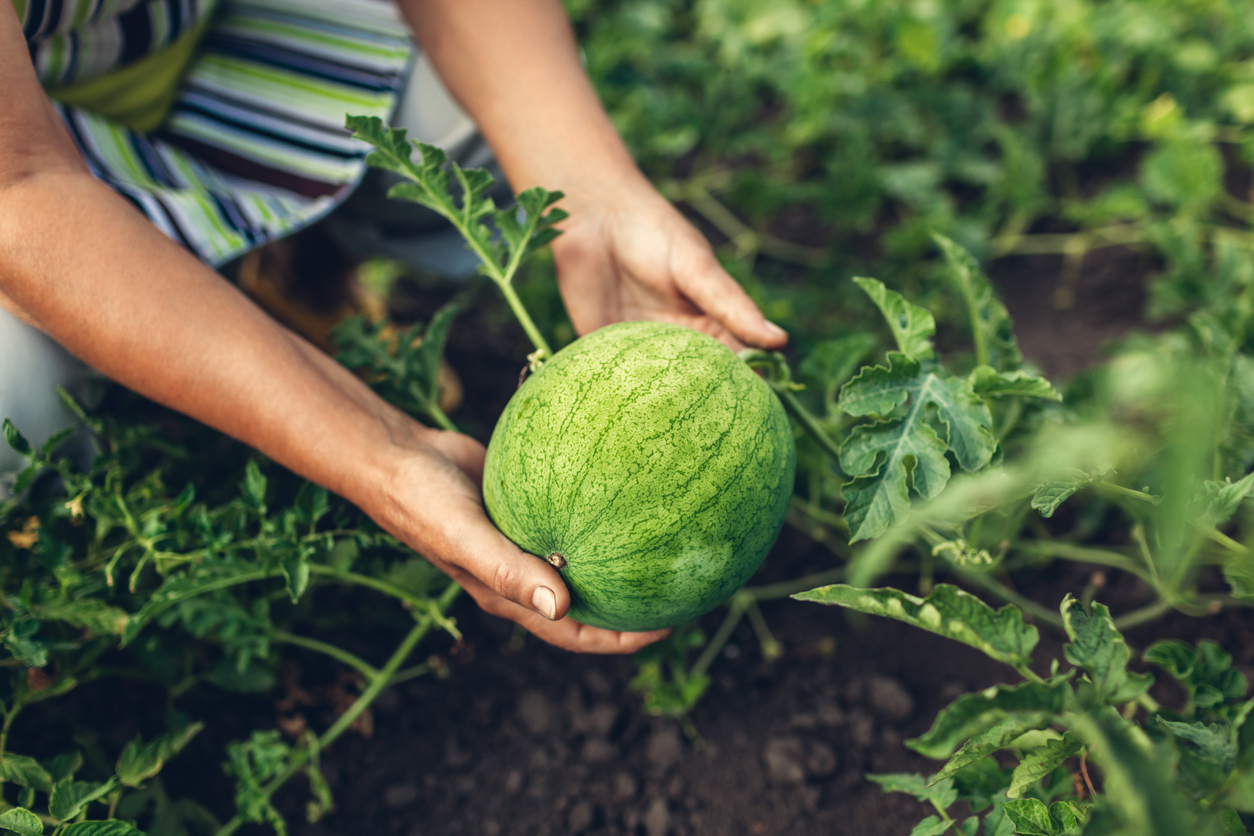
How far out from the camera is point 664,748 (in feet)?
6.44

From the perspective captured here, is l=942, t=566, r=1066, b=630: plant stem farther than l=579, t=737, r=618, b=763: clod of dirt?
No

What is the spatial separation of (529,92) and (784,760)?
1.85m

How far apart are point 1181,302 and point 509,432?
2.35 meters

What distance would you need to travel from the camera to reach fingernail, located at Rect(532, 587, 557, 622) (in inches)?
51.4

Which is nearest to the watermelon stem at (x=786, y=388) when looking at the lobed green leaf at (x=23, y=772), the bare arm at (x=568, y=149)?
the bare arm at (x=568, y=149)

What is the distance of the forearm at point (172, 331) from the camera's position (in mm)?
1436

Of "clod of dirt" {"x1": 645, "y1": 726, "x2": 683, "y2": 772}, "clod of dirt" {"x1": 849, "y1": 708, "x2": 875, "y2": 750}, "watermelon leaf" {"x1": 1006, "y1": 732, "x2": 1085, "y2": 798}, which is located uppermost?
"watermelon leaf" {"x1": 1006, "y1": 732, "x2": 1085, "y2": 798}

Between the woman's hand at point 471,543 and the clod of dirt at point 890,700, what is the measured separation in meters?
0.68

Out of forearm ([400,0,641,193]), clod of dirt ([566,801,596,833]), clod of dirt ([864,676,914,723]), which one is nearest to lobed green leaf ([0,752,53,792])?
clod of dirt ([566,801,596,833])

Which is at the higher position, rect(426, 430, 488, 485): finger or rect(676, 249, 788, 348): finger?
rect(676, 249, 788, 348): finger

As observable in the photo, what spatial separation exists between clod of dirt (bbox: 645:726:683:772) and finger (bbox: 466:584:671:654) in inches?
16.8

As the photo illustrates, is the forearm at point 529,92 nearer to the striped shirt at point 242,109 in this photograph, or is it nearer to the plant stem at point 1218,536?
the striped shirt at point 242,109

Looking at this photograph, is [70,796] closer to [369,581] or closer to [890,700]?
[369,581]

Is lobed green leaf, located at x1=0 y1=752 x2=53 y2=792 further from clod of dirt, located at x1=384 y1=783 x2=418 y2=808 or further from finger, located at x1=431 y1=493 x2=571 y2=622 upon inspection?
finger, located at x1=431 y1=493 x2=571 y2=622
